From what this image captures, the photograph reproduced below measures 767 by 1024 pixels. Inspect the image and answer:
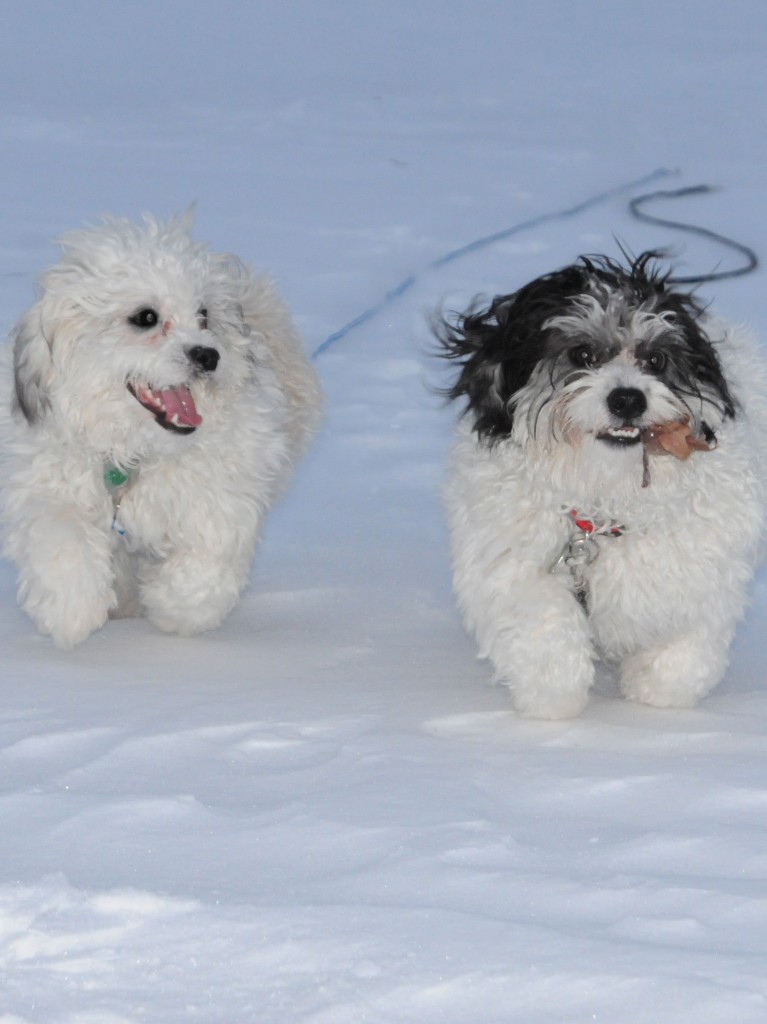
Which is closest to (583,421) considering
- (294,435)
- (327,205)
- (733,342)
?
(733,342)

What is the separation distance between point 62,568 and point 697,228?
5.29 meters

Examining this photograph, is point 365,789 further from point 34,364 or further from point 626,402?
point 34,364

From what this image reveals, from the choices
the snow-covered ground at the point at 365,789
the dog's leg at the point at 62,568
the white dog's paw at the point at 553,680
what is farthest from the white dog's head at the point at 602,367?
the dog's leg at the point at 62,568

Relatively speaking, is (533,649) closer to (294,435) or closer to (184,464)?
(184,464)

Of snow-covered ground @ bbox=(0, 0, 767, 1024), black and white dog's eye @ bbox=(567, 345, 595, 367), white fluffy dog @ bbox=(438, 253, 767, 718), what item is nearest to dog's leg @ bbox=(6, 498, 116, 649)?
snow-covered ground @ bbox=(0, 0, 767, 1024)

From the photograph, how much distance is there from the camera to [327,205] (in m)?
9.06

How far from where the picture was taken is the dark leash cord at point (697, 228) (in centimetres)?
738

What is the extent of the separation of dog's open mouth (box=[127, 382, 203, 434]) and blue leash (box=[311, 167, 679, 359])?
263 cm

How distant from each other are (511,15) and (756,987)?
12407 millimetres

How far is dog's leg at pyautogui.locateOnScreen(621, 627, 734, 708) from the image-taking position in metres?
3.55

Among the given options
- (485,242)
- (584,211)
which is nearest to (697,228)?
(584,211)

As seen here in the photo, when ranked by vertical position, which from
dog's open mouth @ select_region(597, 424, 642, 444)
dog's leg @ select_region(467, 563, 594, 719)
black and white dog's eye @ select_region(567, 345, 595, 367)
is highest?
black and white dog's eye @ select_region(567, 345, 595, 367)

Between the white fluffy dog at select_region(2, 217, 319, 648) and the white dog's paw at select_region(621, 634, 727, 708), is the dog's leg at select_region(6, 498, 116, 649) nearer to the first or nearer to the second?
the white fluffy dog at select_region(2, 217, 319, 648)

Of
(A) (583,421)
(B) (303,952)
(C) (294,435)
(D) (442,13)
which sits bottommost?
(B) (303,952)
